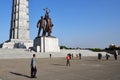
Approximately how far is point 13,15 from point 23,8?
3850 mm

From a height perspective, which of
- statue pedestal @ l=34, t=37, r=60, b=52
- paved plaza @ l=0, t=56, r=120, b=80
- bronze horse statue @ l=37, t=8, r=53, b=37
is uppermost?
bronze horse statue @ l=37, t=8, r=53, b=37

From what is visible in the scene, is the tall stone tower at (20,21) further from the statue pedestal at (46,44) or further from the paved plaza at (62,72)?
the paved plaza at (62,72)

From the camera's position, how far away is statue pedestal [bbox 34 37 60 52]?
1523 inches

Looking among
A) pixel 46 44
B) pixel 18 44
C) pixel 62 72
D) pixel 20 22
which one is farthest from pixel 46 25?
pixel 62 72

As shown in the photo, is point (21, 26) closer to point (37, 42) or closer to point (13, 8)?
point (13, 8)

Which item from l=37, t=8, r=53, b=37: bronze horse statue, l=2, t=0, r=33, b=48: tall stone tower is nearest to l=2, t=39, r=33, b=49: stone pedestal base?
l=2, t=0, r=33, b=48: tall stone tower

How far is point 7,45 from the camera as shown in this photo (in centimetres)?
5625

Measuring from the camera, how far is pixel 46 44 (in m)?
38.8

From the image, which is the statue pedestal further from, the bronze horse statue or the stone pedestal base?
the stone pedestal base

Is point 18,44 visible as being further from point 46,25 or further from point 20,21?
point 46,25

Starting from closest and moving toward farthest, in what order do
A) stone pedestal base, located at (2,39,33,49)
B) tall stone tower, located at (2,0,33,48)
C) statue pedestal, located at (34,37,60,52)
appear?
1. statue pedestal, located at (34,37,60,52)
2. stone pedestal base, located at (2,39,33,49)
3. tall stone tower, located at (2,0,33,48)

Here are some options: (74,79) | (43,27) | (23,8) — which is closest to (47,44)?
(43,27)

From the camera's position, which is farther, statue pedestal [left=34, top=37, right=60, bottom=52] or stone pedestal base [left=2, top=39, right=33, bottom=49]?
stone pedestal base [left=2, top=39, right=33, bottom=49]

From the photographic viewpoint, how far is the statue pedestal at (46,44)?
1523 inches
